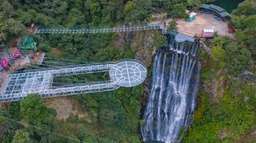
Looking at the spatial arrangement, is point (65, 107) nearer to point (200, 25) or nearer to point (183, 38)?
point (183, 38)

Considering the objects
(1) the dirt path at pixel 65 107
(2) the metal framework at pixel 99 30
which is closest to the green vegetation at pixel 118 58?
(1) the dirt path at pixel 65 107

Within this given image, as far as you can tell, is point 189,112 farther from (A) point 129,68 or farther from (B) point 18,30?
(B) point 18,30

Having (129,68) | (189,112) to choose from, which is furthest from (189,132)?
(129,68)

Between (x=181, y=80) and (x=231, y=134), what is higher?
(x=181, y=80)

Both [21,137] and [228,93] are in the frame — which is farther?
[228,93]

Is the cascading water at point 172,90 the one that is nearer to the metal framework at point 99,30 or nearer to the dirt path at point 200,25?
the dirt path at point 200,25

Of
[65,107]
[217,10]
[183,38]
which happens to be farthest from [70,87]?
[217,10]

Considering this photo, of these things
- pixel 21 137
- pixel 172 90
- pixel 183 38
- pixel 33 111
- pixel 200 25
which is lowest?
pixel 172 90
